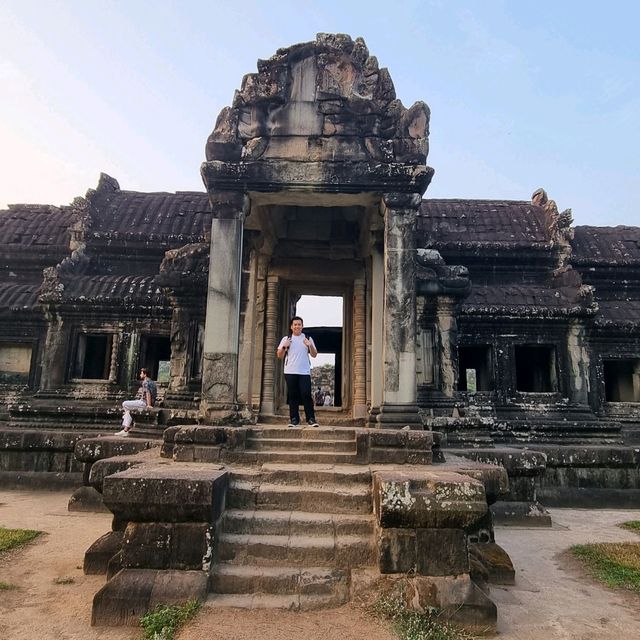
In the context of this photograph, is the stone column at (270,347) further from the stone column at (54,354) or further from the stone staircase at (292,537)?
the stone column at (54,354)

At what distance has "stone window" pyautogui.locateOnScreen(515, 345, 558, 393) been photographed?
13086 millimetres

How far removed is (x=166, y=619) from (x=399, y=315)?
15.4 feet

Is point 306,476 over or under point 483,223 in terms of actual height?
under

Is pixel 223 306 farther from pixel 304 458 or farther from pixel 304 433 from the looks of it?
pixel 304 458

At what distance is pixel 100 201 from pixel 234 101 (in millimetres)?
9874

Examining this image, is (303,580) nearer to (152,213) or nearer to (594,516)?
(594,516)

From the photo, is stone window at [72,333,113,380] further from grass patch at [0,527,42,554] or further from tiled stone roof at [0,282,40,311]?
grass patch at [0,527,42,554]

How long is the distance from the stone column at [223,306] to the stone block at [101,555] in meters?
2.16

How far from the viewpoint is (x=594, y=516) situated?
883 centimetres

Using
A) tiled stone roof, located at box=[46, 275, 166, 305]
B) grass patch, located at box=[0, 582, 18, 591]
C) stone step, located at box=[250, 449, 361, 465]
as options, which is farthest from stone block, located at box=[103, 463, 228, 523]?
tiled stone roof, located at box=[46, 275, 166, 305]

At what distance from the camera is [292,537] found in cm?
468

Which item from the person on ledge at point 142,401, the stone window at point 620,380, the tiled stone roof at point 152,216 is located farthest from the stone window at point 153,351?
the stone window at point 620,380

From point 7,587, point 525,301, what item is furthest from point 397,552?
point 525,301

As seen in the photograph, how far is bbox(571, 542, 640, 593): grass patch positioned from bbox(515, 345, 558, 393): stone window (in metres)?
6.97
